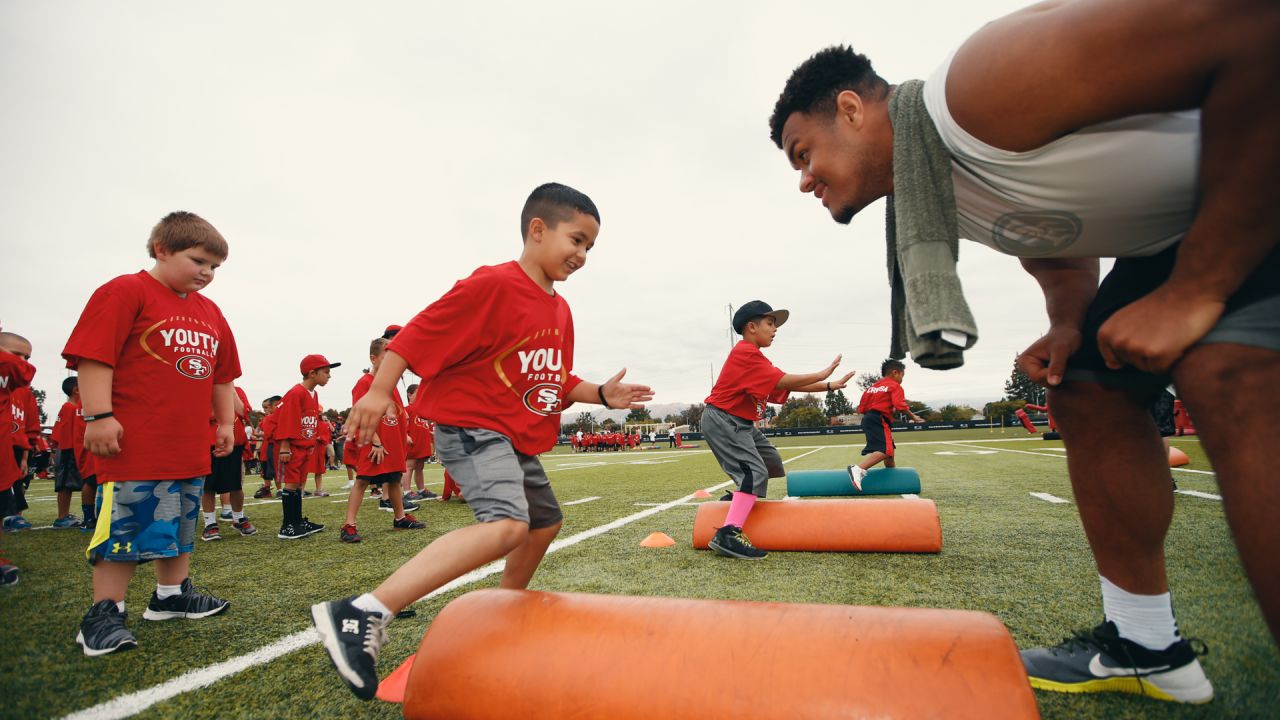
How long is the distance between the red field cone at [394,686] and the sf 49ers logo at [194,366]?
2.00m

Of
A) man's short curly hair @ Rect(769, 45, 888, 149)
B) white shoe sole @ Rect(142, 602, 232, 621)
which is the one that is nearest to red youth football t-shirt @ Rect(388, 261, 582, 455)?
man's short curly hair @ Rect(769, 45, 888, 149)

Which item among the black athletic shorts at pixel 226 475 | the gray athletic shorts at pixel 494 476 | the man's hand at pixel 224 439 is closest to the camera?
the gray athletic shorts at pixel 494 476

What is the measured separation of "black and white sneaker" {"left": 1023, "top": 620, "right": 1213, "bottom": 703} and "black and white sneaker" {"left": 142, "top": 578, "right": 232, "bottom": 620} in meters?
3.73

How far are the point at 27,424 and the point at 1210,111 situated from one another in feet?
38.1

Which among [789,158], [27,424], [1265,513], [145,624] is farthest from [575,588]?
[27,424]

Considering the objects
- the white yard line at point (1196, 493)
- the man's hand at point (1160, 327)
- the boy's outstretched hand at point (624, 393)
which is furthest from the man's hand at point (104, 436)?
the white yard line at point (1196, 493)

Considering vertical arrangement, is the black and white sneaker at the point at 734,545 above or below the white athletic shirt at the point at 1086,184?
below

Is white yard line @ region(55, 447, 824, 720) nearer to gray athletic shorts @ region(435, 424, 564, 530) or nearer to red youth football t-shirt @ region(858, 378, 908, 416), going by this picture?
gray athletic shorts @ region(435, 424, 564, 530)

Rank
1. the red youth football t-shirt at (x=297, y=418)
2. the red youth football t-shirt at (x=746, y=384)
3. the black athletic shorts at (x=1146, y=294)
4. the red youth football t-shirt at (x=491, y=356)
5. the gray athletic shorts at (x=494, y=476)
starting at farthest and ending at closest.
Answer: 1. the red youth football t-shirt at (x=297, y=418)
2. the red youth football t-shirt at (x=746, y=384)
3. the red youth football t-shirt at (x=491, y=356)
4. the gray athletic shorts at (x=494, y=476)
5. the black athletic shorts at (x=1146, y=294)

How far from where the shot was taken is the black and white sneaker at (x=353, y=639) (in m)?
1.54

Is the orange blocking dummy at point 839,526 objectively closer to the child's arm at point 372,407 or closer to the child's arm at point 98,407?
the child's arm at point 372,407

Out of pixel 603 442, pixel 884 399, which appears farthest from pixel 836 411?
pixel 884 399

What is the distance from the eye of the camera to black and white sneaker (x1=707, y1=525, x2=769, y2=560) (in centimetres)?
387

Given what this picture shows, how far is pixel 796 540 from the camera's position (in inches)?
159
